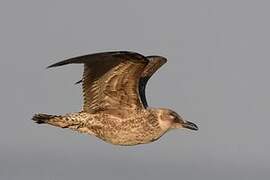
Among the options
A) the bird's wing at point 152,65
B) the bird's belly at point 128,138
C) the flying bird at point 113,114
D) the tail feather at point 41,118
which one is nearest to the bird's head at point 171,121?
the flying bird at point 113,114

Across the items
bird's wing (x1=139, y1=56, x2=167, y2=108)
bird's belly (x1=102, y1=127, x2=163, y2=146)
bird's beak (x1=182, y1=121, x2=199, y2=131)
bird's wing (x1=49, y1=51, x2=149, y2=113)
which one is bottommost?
bird's belly (x1=102, y1=127, x2=163, y2=146)

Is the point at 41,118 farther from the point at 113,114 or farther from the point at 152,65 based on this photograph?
the point at 152,65

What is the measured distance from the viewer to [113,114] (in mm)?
20641

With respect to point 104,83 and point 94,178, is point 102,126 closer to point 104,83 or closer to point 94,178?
point 104,83

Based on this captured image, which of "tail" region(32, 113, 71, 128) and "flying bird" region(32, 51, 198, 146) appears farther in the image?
"tail" region(32, 113, 71, 128)

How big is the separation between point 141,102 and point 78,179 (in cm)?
12127

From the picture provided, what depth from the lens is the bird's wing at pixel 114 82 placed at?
19219 mm

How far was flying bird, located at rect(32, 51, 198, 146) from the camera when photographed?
1998cm

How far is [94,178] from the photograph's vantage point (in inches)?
5502

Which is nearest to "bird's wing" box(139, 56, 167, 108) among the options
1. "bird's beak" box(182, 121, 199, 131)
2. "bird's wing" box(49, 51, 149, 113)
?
"bird's beak" box(182, 121, 199, 131)

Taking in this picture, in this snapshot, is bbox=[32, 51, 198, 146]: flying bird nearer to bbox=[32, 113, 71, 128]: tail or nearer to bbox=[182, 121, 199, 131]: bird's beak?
bbox=[32, 113, 71, 128]: tail

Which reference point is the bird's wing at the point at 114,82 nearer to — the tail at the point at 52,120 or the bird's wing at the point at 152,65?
the tail at the point at 52,120

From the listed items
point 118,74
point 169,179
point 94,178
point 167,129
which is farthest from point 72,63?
point 169,179

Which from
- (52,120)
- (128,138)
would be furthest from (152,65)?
(52,120)
